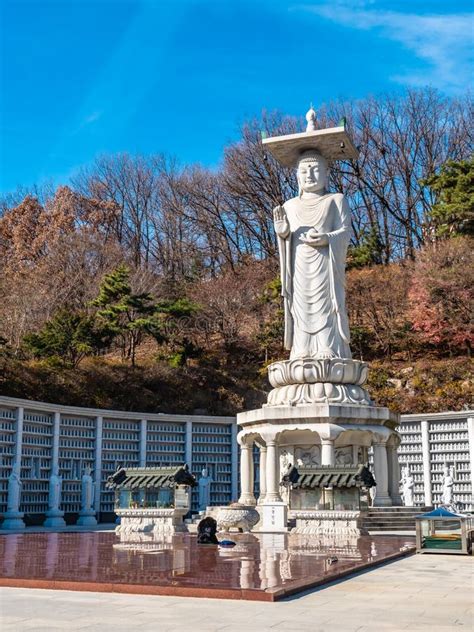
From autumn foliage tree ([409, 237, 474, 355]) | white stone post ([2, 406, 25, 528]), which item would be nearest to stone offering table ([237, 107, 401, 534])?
white stone post ([2, 406, 25, 528])

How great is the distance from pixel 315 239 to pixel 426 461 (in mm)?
8571

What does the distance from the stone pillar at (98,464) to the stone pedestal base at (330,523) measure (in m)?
10.0

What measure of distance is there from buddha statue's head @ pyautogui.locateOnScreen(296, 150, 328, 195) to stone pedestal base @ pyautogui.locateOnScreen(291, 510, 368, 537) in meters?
9.47

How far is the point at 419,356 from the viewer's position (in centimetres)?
3406

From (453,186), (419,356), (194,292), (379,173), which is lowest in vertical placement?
(419,356)

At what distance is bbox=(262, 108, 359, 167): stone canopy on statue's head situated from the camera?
68.4 feet

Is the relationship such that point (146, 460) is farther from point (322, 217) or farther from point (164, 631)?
point (164, 631)

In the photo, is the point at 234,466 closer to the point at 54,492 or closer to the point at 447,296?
the point at 54,492

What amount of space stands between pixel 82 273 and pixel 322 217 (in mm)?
19713

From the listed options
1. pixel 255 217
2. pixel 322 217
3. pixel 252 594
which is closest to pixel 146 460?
pixel 322 217

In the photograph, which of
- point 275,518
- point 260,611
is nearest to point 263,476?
point 275,518

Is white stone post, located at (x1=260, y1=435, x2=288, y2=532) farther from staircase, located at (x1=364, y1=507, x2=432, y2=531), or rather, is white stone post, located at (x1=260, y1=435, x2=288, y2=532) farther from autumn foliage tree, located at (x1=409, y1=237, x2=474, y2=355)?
autumn foliage tree, located at (x1=409, y1=237, x2=474, y2=355)

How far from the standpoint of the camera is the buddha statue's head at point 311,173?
21359mm

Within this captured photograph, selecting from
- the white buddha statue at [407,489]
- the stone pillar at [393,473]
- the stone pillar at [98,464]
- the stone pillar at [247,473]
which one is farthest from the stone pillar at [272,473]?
the stone pillar at [98,464]
